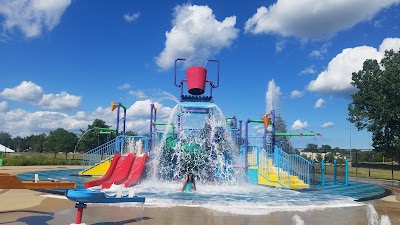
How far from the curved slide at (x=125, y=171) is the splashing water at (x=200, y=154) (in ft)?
3.15

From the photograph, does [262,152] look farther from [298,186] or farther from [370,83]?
[370,83]

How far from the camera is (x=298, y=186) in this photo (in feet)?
53.4

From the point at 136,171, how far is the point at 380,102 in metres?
17.8

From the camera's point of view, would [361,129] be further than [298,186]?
Yes

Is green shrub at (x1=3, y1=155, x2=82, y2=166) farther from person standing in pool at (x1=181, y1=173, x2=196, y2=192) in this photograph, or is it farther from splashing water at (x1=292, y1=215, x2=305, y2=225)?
splashing water at (x1=292, y1=215, x2=305, y2=225)

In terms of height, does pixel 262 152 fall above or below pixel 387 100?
below

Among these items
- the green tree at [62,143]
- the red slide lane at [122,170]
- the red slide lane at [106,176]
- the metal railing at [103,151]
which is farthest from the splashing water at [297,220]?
the green tree at [62,143]

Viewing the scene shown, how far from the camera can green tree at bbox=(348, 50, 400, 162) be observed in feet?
79.1

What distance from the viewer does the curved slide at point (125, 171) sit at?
605 inches

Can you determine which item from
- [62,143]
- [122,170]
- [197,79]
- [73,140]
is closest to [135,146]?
[122,170]

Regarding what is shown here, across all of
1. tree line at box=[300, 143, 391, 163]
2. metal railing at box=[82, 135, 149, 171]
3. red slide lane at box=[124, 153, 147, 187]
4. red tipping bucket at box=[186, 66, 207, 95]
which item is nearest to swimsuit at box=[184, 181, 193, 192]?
red slide lane at box=[124, 153, 147, 187]

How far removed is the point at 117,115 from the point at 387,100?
18.5 m

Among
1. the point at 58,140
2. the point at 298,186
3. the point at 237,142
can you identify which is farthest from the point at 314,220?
the point at 58,140

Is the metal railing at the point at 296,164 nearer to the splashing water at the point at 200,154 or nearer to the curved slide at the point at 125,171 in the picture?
the splashing water at the point at 200,154
